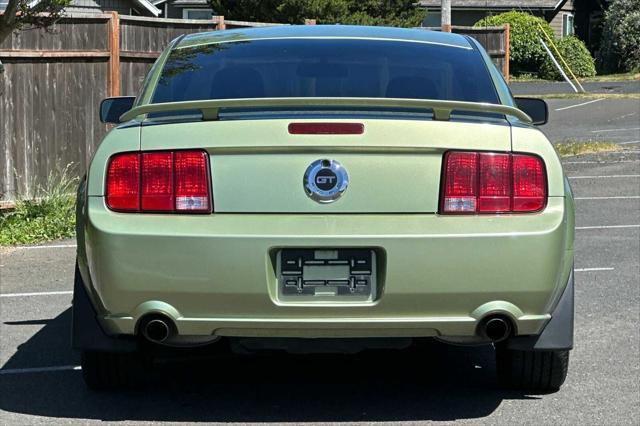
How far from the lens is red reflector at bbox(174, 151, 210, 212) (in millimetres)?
4965

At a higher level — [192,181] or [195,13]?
[195,13]

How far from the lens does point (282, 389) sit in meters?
5.96

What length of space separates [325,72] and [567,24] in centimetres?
4444

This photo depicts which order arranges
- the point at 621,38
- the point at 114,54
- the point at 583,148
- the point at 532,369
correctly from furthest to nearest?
the point at 621,38
the point at 583,148
the point at 114,54
the point at 532,369

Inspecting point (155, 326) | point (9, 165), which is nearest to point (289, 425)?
point (155, 326)

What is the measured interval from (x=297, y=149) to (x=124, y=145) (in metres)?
0.70

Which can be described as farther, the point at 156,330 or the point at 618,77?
the point at 618,77

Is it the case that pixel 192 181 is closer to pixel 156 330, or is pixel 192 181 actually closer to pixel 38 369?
pixel 156 330

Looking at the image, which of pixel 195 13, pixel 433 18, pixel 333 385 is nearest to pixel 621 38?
pixel 433 18

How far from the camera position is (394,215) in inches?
195

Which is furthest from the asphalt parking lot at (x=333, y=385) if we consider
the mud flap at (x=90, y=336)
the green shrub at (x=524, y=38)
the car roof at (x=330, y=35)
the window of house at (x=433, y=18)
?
the window of house at (x=433, y=18)

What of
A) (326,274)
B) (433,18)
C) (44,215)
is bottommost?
(44,215)

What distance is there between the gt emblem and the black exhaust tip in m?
0.78

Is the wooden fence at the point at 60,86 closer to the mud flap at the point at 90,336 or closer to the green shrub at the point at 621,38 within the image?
the mud flap at the point at 90,336
